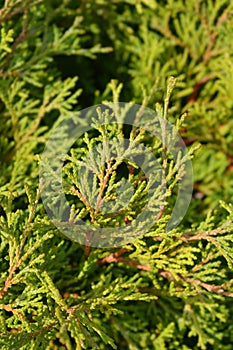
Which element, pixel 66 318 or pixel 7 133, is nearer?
pixel 66 318

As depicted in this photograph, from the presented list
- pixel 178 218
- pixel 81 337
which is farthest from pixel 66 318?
pixel 178 218

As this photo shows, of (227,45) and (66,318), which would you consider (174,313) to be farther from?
(227,45)

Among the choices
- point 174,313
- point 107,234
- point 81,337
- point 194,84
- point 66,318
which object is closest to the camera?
point 81,337

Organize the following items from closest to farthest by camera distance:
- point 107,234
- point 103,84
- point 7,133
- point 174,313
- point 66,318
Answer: point 66,318 < point 107,234 < point 174,313 < point 7,133 < point 103,84

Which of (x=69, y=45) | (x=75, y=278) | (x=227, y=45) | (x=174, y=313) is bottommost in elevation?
(x=174, y=313)

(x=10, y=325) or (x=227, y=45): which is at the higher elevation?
(x=227, y=45)

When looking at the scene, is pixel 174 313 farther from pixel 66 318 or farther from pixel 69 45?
pixel 69 45
